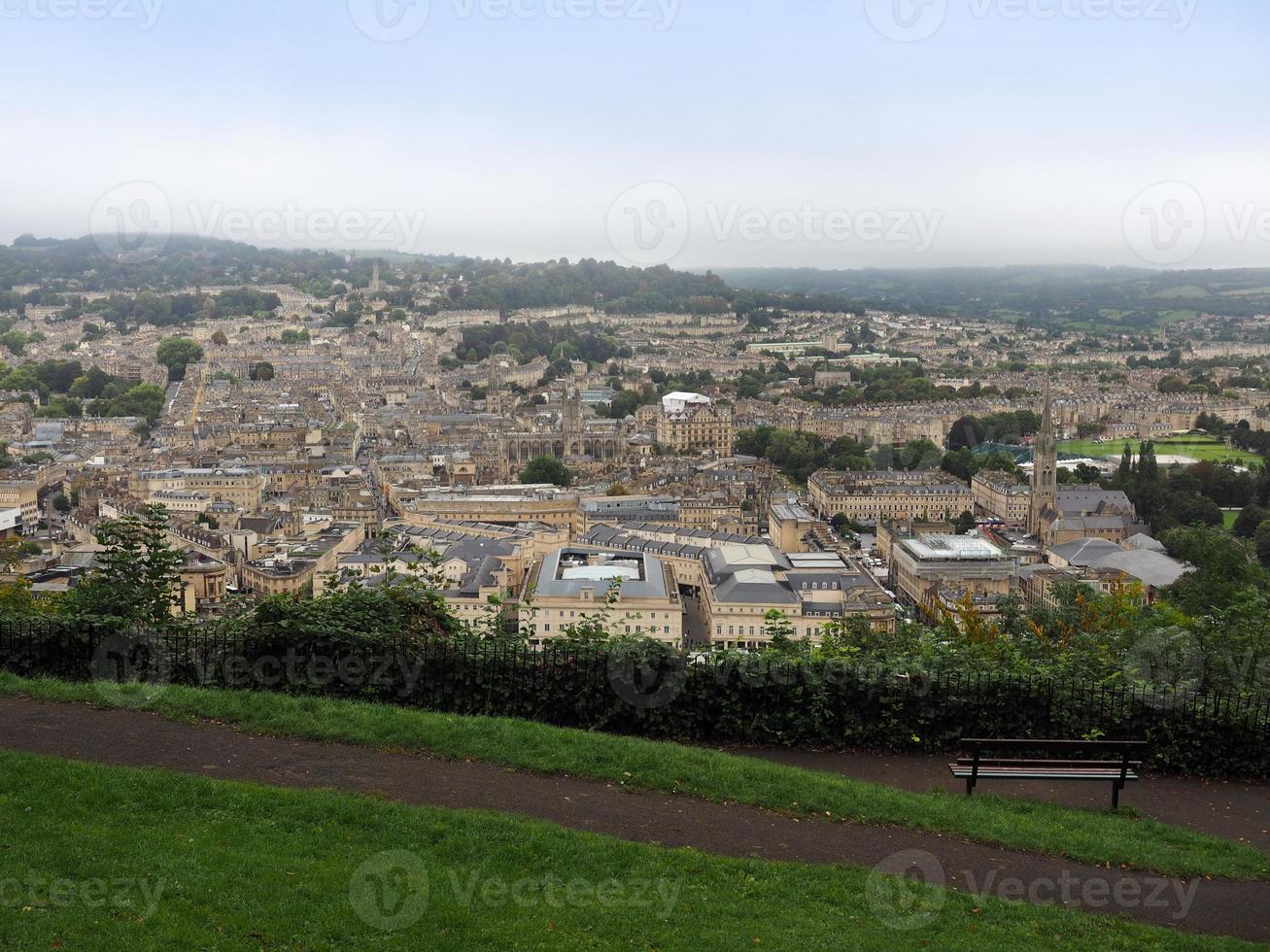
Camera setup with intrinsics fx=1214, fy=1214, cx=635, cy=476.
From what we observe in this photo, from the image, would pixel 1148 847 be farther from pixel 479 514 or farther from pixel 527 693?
pixel 479 514

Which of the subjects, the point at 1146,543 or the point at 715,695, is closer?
the point at 715,695

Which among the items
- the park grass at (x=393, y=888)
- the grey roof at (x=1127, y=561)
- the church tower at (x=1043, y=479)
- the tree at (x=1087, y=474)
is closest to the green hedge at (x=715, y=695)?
the park grass at (x=393, y=888)

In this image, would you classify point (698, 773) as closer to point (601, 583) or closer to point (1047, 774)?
point (1047, 774)

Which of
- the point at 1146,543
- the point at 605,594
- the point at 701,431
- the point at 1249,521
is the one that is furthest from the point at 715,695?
the point at 701,431

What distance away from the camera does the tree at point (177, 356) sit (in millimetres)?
88688

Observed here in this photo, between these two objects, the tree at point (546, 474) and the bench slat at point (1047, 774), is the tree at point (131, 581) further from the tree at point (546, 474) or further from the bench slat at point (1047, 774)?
the tree at point (546, 474)

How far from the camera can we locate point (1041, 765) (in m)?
7.13

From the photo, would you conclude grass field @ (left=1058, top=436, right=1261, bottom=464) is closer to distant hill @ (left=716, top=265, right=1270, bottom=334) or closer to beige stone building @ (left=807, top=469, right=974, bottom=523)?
beige stone building @ (left=807, top=469, right=974, bottom=523)

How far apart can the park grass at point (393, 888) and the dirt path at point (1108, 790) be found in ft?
5.82

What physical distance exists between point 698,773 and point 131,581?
4.92 meters

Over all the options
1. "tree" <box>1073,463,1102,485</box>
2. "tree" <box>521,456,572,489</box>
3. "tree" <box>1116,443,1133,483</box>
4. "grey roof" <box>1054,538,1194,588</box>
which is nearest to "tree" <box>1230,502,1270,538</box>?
"tree" <box>1116,443,1133,483</box>

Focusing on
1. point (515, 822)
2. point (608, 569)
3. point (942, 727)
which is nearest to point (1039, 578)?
point (608, 569)

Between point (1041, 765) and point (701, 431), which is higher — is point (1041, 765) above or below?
above

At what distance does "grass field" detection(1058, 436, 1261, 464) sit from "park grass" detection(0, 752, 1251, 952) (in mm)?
61673
